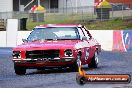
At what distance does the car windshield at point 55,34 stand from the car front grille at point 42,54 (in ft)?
4.10

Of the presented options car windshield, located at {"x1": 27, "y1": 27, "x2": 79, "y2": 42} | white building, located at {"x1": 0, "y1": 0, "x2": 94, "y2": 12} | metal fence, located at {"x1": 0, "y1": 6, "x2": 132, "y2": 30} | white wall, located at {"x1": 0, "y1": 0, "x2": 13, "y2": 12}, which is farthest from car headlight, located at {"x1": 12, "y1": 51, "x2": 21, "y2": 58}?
white building, located at {"x1": 0, "y1": 0, "x2": 94, "y2": 12}

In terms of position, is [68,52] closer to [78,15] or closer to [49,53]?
[49,53]

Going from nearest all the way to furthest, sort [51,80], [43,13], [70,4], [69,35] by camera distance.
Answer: [51,80]
[69,35]
[43,13]
[70,4]

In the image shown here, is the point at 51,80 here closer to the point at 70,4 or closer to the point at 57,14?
the point at 57,14

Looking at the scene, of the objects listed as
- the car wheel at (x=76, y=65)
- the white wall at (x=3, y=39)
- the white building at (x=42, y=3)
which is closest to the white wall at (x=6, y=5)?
the white building at (x=42, y=3)

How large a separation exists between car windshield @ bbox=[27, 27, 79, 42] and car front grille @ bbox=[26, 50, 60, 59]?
125cm

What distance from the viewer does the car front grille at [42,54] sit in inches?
621

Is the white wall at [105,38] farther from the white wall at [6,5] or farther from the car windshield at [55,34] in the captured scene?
the white wall at [6,5]

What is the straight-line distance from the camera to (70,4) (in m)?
68.1

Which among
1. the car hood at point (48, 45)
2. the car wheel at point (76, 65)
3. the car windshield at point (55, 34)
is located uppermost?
the car windshield at point (55, 34)

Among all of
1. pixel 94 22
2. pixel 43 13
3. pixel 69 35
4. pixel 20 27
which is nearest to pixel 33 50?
pixel 69 35

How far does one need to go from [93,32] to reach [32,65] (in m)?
A: 16.9

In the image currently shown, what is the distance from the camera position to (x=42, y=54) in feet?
51.9

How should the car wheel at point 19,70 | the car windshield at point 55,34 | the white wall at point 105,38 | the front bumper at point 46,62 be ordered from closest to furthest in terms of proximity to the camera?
the front bumper at point 46,62, the car wheel at point 19,70, the car windshield at point 55,34, the white wall at point 105,38
